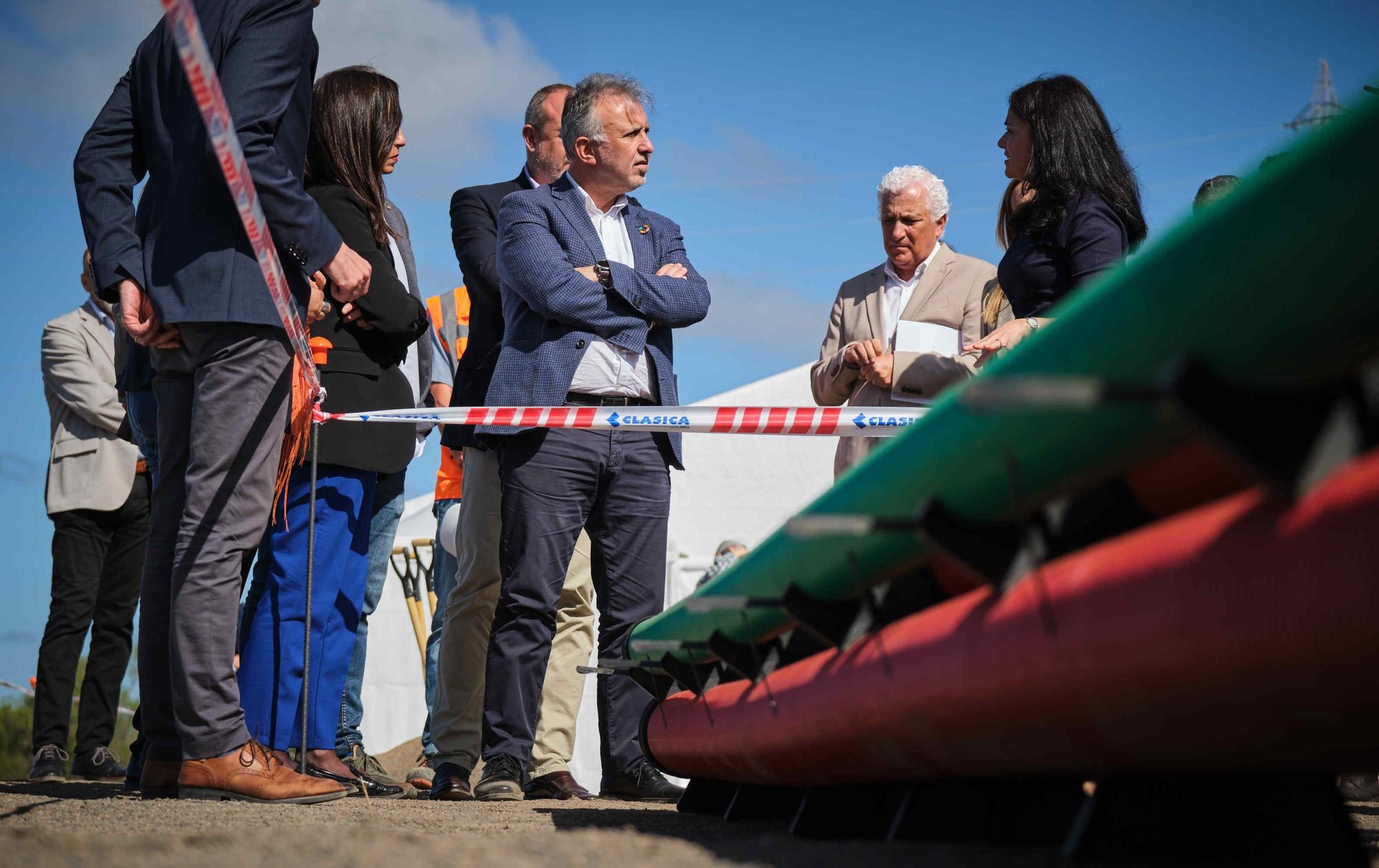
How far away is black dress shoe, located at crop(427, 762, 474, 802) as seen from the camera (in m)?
3.94

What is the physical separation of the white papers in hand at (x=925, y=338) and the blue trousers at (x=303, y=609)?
73.0 inches

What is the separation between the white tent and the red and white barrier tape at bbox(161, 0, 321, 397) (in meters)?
6.04

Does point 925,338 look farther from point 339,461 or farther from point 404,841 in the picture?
point 404,841

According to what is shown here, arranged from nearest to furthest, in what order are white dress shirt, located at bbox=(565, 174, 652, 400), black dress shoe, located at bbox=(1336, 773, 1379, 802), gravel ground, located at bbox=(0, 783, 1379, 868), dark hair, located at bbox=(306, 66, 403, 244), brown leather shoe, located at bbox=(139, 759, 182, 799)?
gravel ground, located at bbox=(0, 783, 1379, 868) < brown leather shoe, located at bbox=(139, 759, 182, 799) < black dress shoe, located at bbox=(1336, 773, 1379, 802) < white dress shirt, located at bbox=(565, 174, 652, 400) < dark hair, located at bbox=(306, 66, 403, 244)

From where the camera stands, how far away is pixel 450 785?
3961 millimetres

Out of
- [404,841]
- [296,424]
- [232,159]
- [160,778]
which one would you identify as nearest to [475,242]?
[296,424]

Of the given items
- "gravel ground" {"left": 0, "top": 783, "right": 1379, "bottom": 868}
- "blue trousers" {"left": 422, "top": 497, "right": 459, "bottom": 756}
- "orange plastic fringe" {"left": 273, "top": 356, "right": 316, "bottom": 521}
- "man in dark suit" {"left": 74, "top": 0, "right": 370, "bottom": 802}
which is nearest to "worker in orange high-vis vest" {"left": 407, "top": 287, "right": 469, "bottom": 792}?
"blue trousers" {"left": 422, "top": 497, "right": 459, "bottom": 756}

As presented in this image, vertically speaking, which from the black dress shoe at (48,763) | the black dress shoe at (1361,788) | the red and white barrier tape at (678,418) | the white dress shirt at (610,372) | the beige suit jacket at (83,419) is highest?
the white dress shirt at (610,372)

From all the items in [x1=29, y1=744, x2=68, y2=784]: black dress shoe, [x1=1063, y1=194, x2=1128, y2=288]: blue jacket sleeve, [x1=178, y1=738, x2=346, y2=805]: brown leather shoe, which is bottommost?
[x1=29, y1=744, x2=68, y2=784]: black dress shoe

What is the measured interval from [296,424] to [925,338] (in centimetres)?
214

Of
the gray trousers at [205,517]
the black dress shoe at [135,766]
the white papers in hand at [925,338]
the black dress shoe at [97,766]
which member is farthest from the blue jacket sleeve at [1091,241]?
the black dress shoe at [97,766]

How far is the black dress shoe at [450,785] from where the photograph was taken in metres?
3.94

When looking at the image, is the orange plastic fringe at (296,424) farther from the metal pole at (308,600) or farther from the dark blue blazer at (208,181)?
the dark blue blazer at (208,181)

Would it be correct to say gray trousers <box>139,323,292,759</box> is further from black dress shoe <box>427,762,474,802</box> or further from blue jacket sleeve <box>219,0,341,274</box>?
black dress shoe <box>427,762,474,802</box>
